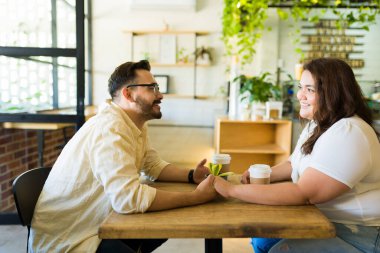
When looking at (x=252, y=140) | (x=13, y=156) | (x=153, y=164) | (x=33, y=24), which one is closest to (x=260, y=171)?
(x=153, y=164)

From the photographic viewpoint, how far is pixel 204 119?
18.6 feet

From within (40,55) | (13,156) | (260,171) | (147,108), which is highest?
(40,55)

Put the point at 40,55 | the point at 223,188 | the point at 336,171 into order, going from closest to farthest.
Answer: the point at 336,171 → the point at 223,188 → the point at 40,55

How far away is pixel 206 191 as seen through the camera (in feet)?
4.11

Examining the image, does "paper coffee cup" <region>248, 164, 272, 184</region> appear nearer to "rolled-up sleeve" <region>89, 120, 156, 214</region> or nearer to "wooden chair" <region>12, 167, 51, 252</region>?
"rolled-up sleeve" <region>89, 120, 156, 214</region>

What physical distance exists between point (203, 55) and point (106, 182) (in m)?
4.52

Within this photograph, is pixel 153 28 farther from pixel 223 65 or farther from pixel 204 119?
pixel 204 119

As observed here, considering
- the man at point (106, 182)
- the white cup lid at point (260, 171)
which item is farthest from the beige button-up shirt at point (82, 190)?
the white cup lid at point (260, 171)

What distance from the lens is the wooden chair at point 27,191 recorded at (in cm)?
132

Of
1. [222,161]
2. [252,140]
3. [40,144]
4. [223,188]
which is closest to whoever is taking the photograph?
[223,188]

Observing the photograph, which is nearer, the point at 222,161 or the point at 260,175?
the point at 260,175

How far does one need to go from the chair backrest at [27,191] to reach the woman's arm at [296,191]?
2.41ft

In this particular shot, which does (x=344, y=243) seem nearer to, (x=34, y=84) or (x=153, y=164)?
(x=153, y=164)

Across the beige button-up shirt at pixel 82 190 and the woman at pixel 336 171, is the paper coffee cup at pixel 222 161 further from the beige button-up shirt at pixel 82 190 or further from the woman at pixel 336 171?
the beige button-up shirt at pixel 82 190
